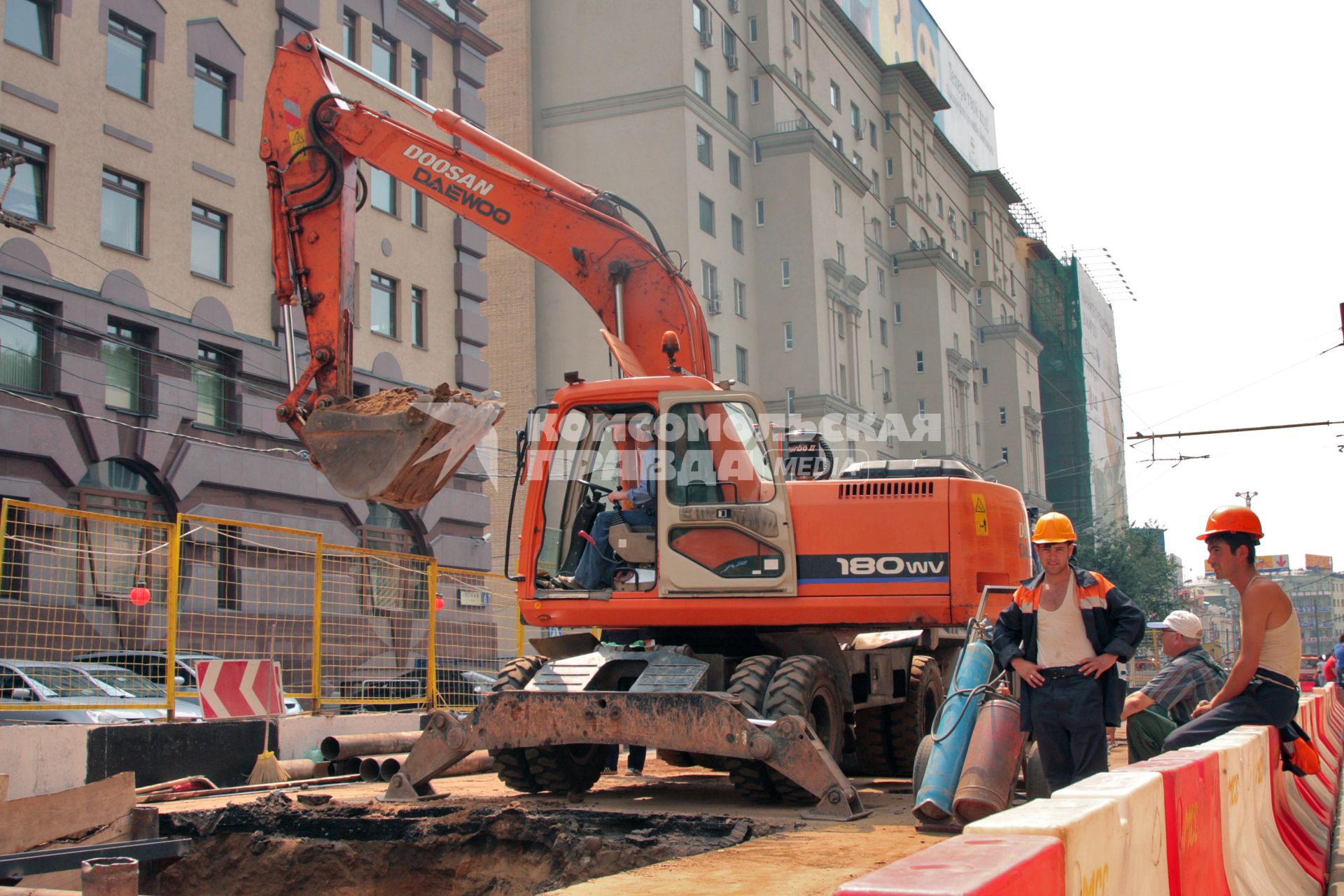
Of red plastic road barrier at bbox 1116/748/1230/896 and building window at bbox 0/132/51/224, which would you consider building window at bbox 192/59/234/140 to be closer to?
building window at bbox 0/132/51/224

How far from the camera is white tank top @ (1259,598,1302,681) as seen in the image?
7.10m

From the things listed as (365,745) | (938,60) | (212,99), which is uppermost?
(938,60)

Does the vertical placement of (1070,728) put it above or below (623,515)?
below

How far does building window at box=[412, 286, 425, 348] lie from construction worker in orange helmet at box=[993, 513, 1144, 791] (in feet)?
81.8

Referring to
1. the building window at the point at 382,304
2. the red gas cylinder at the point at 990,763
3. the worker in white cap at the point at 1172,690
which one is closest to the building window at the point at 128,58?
the building window at the point at 382,304

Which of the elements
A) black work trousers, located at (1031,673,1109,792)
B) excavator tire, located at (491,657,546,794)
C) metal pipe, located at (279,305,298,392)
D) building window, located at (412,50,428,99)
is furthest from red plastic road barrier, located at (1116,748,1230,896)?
building window, located at (412,50,428,99)

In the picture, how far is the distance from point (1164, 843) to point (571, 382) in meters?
7.09

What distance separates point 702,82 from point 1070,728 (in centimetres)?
3956

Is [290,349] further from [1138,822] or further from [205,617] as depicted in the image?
[1138,822]

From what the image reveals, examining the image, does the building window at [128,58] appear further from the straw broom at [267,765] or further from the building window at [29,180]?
the straw broom at [267,765]

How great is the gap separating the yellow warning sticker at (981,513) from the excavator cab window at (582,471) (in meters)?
2.64

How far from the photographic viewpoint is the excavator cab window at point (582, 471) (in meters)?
10.3

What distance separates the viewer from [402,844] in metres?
8.69

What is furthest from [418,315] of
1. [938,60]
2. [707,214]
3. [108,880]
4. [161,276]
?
[938,60]
